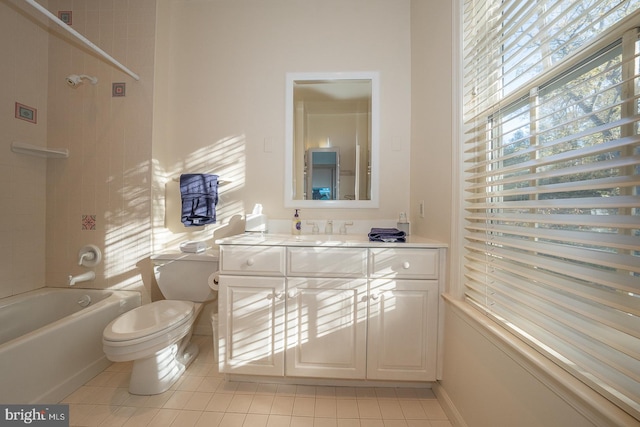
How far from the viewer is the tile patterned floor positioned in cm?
125

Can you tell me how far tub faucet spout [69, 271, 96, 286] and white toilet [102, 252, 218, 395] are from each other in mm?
575

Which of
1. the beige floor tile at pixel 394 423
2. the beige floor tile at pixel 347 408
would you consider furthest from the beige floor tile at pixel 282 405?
the beige floor tile at pixel 394 423

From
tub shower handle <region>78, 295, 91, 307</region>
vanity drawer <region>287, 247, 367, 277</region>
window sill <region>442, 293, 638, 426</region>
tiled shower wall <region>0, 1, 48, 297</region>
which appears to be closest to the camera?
window sill <region>442, 293, 638, 426</region>

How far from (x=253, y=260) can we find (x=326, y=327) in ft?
1.81

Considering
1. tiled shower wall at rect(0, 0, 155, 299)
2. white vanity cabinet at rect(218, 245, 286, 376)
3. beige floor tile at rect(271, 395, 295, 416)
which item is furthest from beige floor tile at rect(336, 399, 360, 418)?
tiled shower wall at rect(0, 0, 155, 299)

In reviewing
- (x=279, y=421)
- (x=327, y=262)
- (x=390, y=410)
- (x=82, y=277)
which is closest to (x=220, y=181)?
(x=327, y=262)

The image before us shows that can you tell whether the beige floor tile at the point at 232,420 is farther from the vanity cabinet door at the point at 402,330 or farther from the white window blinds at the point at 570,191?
the white window blinds at the point at 570,191

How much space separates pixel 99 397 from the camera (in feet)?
4.53

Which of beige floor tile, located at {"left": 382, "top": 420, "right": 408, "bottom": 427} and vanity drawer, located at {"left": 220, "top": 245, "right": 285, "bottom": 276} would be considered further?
vanity drawer, located at {"left": 220, "top": 245, "right": 285, "bottom": 276}

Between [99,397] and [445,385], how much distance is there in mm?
1896

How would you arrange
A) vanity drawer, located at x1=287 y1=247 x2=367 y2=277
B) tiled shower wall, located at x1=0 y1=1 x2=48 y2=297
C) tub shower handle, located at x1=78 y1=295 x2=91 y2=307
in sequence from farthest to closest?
tub shower handle, located at x1=78 y1=295 x2=91 y2=307
tiled shower wall, located at x1=0 y1=1 x2=48 y2=297
vanity drawer, located at x1=287 y1=247 x2=367 y2=277

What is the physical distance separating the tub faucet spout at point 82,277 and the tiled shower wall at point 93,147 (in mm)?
40

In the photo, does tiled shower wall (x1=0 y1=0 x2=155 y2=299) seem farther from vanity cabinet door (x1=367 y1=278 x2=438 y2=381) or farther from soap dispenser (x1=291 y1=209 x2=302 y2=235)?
vanity cabinet door (x1=367 y1=278 x2=438 y2=381)

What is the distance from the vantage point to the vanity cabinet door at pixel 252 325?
140 centimetres
